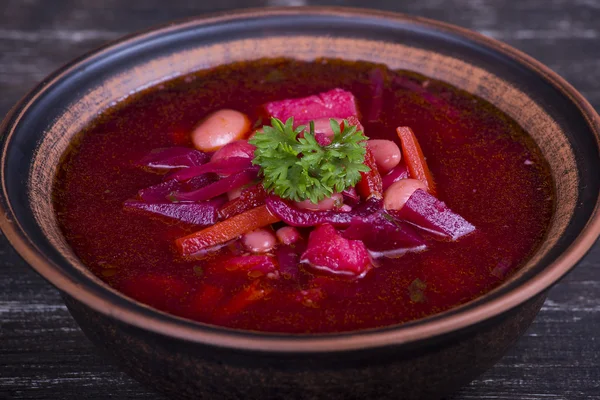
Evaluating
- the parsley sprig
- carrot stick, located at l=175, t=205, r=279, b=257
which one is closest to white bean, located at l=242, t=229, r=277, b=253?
carrot stick, located at l=175, t=205, r=279, b=257

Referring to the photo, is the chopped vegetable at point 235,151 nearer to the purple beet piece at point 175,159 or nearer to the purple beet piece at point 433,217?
the purple beet piece at point 175,159

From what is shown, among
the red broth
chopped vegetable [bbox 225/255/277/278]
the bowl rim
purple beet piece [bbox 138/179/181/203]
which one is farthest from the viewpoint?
purple beet piece [bbox 138/179/181/203]

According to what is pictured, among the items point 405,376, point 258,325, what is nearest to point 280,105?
point 258,325

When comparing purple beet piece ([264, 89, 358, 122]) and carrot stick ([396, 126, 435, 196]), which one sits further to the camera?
purple beet piece ([264, 89, 358, 122])

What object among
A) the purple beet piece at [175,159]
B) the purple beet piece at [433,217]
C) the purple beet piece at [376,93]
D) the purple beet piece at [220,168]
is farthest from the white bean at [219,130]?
the purple beet piece at [433,217]

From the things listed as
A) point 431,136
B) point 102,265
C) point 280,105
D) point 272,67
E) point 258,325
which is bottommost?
point 258,325

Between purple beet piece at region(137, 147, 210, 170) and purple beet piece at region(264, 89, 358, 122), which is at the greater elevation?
purple beet piece at region(264, 89, 358, 122)

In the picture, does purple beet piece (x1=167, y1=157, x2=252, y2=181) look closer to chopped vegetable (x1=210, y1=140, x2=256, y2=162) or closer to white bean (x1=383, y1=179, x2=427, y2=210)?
chopped vegetable (x1=210, y1=140, x2=256, y2=162)

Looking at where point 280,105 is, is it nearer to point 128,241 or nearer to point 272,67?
point 272,67
